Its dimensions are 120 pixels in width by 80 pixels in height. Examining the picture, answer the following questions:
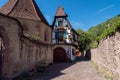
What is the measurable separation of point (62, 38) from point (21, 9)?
37.5 feet

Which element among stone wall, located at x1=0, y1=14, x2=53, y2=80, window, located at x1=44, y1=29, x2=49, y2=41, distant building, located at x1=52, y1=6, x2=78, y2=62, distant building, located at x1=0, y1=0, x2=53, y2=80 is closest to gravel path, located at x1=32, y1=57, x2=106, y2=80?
distant building, located at x1=0, y1=0, x2=53, y2=80

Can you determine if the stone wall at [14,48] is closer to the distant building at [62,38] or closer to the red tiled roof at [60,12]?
the distant building at [62,38]

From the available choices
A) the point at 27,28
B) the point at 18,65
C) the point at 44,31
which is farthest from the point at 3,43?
the point at 44,31

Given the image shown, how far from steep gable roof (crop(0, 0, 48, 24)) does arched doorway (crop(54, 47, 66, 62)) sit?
978 cm

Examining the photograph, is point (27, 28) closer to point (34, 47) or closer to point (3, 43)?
point (34, 47)

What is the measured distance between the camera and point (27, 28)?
1858 centimetres

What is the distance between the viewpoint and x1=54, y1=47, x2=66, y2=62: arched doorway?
94.0 feet

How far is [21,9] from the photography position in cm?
1953

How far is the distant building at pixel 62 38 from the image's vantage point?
28.4 metres

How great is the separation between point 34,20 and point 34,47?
571 centimetres

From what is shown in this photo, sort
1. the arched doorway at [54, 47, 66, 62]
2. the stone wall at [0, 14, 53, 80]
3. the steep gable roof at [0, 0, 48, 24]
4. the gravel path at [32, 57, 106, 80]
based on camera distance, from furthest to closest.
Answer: the arched doorway at [54, 47, 66, 62] < the steep gable roof at [0, 0, 48, 24] < the gravel path at [32, 57, 106, 80] < the stone wall at [0, 14, 53, 80]

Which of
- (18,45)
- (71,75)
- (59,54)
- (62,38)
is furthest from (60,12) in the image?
(18,45)

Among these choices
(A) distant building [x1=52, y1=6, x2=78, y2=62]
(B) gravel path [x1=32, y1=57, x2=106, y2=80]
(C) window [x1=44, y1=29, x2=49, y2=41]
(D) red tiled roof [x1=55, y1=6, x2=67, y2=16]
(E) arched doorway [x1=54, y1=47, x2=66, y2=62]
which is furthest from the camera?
(D) red tiled roof [x1=55, y1=6, x2=67, y2=16]

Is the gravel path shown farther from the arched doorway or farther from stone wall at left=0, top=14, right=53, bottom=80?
the arched doorway
